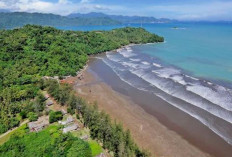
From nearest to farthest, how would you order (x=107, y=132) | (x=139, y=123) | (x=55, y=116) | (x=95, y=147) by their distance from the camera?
(x=95, y=147), (x=107, y=132), (x=55, y=116), (x=139, y=123)

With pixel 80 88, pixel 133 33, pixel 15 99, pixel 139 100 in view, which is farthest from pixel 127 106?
pixel 133 33

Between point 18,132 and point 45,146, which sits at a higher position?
point 45,146

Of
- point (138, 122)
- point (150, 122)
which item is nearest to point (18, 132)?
point (138, 122)

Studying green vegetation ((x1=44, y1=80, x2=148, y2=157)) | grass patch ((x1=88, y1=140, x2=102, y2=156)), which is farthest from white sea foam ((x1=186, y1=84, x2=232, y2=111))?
grass patch ((x1=88, y1=140, x2=102, y2=156))

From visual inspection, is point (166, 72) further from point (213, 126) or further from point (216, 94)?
point (213, 126)

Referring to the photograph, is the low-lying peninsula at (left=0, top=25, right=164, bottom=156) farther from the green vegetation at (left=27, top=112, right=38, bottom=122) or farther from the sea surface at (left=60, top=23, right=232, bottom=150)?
the sea surface at (left=60, top=23, right=232, bottom=150)

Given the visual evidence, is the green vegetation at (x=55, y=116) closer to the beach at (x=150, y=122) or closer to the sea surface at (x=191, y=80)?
the beach at (x=150, y=122)
